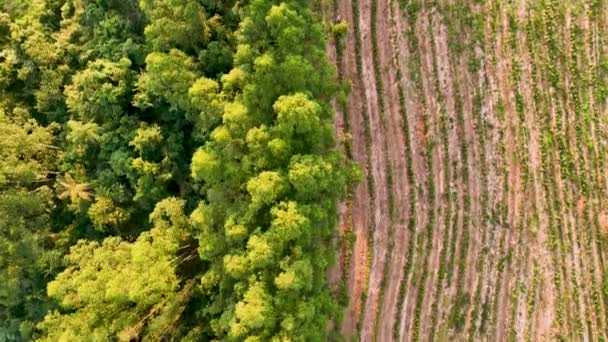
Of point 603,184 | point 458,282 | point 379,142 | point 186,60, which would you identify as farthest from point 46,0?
point 603,184

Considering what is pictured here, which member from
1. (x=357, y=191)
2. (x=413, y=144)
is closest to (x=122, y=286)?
(x=357, y=191)

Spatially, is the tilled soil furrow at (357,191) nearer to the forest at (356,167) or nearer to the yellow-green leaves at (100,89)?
the forest at (356,167)

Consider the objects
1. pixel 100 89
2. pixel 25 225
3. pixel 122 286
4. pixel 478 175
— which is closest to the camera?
pixel 122 286

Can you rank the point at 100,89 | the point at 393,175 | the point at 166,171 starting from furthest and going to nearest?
1. the point at 393,175
2. the point at 100,89
3. the point at 166,171

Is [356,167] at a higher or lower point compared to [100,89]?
lower

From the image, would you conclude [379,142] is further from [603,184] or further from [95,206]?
[95,206]

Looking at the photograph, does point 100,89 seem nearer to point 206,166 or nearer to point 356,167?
point 206,166

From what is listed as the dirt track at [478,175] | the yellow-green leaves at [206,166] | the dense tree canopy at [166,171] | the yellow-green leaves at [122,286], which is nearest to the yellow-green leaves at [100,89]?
the dense tree canopy at [166,171]

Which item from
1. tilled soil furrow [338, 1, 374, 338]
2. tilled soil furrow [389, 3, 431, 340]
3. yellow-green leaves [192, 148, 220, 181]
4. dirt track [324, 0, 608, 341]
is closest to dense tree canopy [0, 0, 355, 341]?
yellow-green leaves [192, 148, 220, 181]
